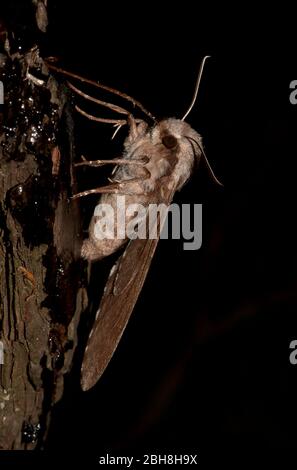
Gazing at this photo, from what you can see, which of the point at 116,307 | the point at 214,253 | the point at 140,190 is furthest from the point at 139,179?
the point at 214,253

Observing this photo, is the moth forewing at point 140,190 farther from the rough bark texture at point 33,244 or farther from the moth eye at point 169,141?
the rough bark texture at point 33,244

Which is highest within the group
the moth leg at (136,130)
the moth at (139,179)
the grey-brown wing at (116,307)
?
the moth leg at (136,130)

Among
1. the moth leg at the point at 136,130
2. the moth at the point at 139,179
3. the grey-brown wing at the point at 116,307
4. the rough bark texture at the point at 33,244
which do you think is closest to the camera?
the rough bark texture at the point at 33,244

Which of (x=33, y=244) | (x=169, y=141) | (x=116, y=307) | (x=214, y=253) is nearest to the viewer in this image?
(x=33, y=244)

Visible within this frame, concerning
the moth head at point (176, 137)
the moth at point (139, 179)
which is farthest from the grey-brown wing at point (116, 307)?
the moth head at point (176, 137)

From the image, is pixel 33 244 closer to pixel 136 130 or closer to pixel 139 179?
pixel 139 179

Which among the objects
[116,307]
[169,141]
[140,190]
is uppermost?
[169,141]

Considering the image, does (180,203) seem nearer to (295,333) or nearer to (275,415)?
(295,333)
